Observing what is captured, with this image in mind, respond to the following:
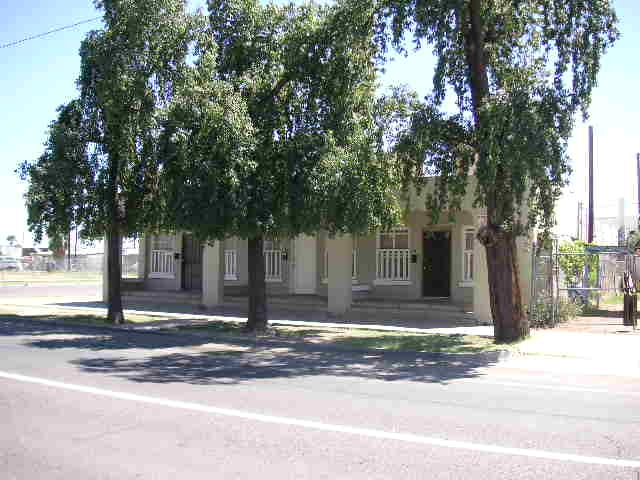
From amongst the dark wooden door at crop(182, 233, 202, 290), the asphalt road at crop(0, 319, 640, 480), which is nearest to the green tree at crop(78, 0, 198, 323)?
the asphalt road at crop(0, 319, 640, 480)

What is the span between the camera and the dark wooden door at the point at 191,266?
25.8m

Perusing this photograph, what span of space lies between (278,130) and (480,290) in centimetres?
711

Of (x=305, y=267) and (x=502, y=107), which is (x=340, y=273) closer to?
(x=305, y=267)

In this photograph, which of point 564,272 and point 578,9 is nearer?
point 578,9

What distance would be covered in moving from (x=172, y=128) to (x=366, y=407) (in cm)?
873

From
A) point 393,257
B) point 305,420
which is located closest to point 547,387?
point 305,420

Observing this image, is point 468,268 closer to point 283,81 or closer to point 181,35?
point 283,81

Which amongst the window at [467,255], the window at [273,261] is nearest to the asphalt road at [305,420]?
the window at [467,255]

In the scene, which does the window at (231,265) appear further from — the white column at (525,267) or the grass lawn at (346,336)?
the white column at (525,267)

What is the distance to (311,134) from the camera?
13.7 metres

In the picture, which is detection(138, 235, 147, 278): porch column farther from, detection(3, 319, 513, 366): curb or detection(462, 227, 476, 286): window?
detection(462, 227, 476, 286): window

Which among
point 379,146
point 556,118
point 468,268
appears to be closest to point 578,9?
point 556,118

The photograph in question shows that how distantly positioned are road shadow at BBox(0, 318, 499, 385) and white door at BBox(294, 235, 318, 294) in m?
7.56

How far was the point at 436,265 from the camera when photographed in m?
20.3
